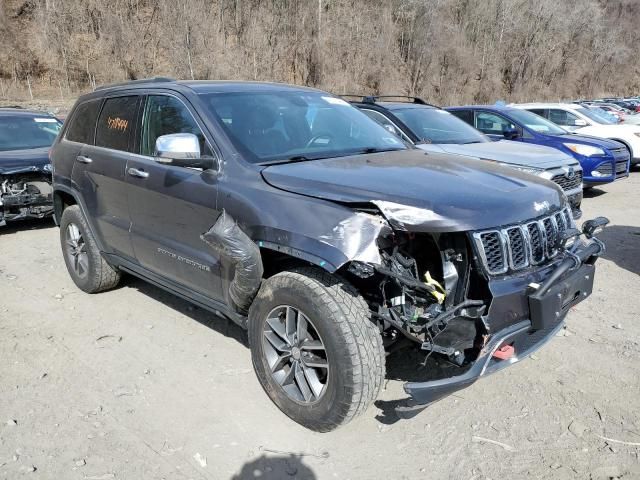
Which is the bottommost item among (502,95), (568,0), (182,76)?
(502,95)

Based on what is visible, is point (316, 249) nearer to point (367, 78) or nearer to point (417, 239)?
point (417, 239)

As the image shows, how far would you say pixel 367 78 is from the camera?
124 feet

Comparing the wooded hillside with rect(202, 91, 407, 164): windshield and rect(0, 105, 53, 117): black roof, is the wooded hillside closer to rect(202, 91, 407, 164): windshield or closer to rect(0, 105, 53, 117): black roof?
rect(0, 105, 53, 117): black roof

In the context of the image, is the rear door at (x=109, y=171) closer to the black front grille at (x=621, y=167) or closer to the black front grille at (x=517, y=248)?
the black front grille at (x=517, y=248)

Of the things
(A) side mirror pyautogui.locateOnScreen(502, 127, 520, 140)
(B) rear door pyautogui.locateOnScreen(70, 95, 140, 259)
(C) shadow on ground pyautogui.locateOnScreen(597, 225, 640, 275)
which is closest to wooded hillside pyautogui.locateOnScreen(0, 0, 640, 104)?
(A) side mirror pyautogui.locateOnScreen(502, 127, 520, 140)

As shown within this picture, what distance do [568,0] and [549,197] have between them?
6783 centimetres

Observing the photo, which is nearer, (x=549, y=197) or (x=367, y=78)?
(x=549, y=197)

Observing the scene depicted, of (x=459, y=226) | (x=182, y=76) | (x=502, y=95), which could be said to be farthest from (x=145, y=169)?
(x=502, y=95)

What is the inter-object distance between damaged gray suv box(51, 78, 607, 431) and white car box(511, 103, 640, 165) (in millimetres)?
9847

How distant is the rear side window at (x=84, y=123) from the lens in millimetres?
4738

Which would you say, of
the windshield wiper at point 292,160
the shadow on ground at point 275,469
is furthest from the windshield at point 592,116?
the shadow on ground at point 275,469

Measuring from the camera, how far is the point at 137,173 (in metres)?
3.96

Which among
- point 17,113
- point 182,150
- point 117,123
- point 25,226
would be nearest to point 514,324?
point 182,150

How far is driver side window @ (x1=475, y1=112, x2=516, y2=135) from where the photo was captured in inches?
406
